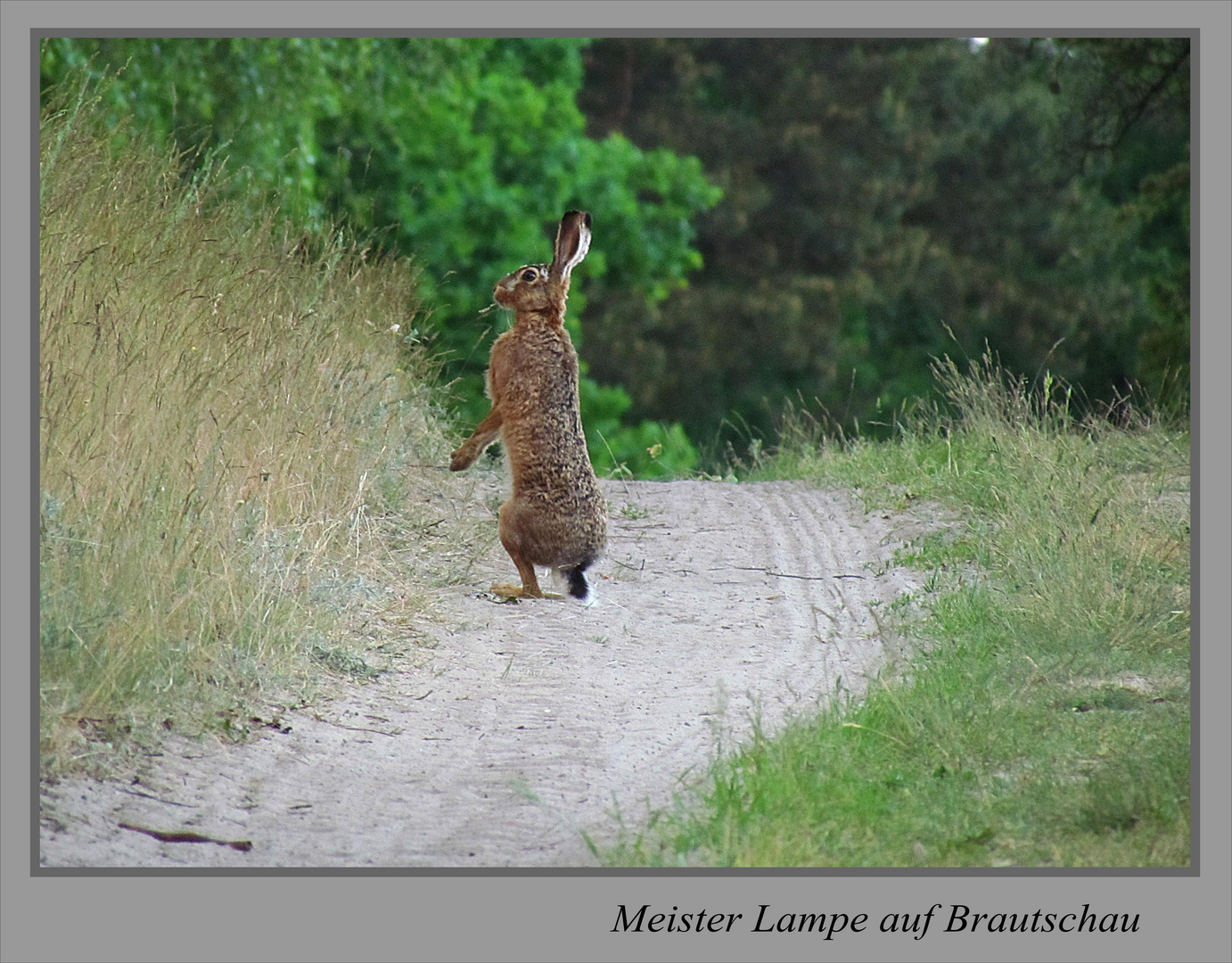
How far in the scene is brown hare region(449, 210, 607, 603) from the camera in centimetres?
660

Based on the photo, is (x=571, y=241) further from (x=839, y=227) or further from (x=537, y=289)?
(x=839, y=227)

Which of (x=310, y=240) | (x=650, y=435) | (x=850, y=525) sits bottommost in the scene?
(x=650, y=435)

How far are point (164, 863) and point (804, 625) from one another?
3.12m

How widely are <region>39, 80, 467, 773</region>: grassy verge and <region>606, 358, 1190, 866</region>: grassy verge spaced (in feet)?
5.79

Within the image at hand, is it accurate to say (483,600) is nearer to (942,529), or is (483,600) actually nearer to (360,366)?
(360,366)

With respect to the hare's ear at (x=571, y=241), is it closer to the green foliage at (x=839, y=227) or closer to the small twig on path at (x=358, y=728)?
the small twig on path at (x=358, y=728)

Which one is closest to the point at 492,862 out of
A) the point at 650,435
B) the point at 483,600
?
the point at 483,600

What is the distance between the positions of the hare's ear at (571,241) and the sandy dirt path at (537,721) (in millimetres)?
1546

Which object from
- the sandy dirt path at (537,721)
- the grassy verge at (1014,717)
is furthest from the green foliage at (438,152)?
the grassy verge at (1014,717)

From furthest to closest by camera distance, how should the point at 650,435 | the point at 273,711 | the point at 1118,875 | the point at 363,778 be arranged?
the point at 650,435 < the point at 273,711 < the point at 363,778 < the point at 1118,875

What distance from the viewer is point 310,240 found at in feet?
27.1

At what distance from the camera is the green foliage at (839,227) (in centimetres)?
2095

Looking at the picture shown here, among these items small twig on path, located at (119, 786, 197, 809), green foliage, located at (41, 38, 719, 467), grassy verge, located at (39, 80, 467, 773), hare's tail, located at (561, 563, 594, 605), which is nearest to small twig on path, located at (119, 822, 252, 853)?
small twig on path, located at (119, 786, 197, 809)

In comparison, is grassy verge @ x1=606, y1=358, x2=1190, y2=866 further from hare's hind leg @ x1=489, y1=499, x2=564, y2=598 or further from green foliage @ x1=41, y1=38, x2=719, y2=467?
green foliage @ x1=41, y1=38, x2=719, y2=467
